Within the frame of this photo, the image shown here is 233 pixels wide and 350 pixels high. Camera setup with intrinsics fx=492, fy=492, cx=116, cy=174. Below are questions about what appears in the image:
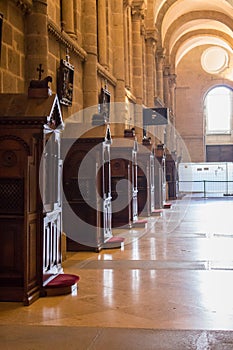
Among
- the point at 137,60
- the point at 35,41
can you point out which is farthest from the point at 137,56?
the point at 35,41

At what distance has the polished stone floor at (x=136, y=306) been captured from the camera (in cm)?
368

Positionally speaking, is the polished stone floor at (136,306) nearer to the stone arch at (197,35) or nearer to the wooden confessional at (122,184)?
the wooden confessional at (122,184)

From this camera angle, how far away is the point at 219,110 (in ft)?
121

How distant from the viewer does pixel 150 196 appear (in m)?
14.4

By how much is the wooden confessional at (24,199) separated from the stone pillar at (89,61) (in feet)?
21.0

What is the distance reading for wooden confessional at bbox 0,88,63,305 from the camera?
496 centimetres

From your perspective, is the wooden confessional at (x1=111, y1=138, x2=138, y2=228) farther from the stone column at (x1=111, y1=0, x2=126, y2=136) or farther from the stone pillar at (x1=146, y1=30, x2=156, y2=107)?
the stone pillar at (x1=146, y1=30, x2=156, y2=107)

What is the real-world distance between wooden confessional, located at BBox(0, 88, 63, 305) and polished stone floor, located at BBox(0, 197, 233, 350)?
0.26 m

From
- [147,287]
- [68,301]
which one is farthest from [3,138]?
[147,287]

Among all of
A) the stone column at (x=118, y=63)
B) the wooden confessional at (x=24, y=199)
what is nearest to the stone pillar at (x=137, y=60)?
the stone column at (x=118, y=63)

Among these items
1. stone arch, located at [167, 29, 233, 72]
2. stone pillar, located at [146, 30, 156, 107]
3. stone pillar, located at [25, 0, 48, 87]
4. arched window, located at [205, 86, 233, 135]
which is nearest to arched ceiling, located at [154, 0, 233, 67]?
stone arch, located at [167, 29, 233, 72]

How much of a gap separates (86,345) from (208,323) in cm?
109

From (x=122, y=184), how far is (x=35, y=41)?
4.22 meters

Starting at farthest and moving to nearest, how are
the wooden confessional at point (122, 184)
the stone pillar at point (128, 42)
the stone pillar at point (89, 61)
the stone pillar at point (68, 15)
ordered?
the stone pillar at point (128, 42), the stone pillar at point (89, 61), the wooden confessional at point (122, 184), the stone pillar at point (68, 15)
